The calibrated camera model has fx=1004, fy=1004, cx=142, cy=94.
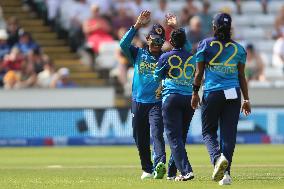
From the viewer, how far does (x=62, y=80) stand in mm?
28078

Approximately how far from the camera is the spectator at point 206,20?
29944mm

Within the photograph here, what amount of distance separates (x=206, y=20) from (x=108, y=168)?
13.5m

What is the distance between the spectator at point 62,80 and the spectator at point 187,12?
13.3ft

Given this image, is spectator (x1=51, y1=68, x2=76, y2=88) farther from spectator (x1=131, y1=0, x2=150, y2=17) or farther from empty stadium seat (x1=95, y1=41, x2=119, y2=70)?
spectator (x1=131, y1=0, x2=150, y2=17)

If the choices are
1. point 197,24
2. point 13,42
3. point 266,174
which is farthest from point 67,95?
point 266,174

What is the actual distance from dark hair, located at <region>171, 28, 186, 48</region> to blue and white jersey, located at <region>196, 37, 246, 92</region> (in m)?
0.62

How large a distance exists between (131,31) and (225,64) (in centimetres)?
188

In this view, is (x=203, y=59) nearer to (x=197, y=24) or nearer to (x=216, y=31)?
(x=216, y=31)

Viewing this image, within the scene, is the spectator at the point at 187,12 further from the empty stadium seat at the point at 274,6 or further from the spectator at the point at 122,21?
the empty stadium seat at the point at 274,6

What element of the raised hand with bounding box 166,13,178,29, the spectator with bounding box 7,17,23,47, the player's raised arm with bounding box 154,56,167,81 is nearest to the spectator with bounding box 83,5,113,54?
the spectator with bounding box 7,17,23,47

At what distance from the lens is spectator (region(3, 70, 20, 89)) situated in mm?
27719

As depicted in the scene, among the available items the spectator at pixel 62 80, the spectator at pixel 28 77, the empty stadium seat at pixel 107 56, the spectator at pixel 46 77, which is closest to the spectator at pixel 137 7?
the empty stadium seat at pixel 107 56

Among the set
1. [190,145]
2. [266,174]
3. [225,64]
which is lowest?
[190,145]

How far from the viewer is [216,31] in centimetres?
1322
